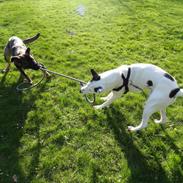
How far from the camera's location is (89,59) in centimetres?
971

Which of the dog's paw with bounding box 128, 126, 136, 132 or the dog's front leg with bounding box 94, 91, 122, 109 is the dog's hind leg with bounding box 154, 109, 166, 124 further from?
the dog's front leg with bounding box 94, 91, 122, 109

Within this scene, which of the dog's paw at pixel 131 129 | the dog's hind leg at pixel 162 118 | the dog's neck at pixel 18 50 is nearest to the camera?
the dog's paw at pixel 131 129

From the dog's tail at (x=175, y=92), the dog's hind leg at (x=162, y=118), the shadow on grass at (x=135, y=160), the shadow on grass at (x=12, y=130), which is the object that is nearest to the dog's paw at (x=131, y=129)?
the shadow on grass at (x=135, y=160)

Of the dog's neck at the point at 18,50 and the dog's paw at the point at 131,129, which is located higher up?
the dog's neck at the point at 18,50

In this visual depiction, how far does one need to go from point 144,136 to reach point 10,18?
9.87 m

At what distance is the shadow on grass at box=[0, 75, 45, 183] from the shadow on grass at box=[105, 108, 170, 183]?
1897 millimetres

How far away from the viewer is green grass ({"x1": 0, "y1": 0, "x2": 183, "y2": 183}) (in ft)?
18.6

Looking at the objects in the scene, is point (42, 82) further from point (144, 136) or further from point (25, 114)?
point (144, 136)

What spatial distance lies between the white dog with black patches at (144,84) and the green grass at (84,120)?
802 mm

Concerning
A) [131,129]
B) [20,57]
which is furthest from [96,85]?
[20,57]

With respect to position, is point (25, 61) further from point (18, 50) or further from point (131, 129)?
point (131, 129)

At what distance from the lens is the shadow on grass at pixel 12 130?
220 inches

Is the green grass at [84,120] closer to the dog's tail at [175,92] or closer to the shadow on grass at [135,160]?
the shadow on grass at [135,160]

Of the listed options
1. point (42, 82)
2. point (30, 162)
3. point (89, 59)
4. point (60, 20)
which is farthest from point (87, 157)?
point (60, 20)
